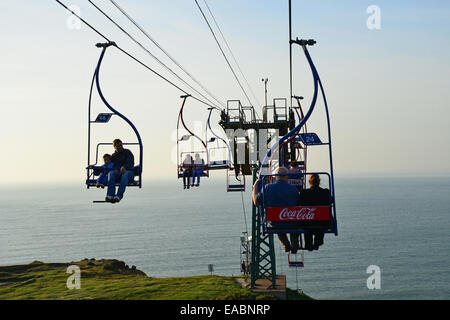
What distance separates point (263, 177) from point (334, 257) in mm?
107074

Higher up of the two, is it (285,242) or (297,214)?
(297,214)

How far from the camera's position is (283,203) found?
34.2ft

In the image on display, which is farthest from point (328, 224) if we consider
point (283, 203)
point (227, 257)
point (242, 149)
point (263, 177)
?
point (227, 257)

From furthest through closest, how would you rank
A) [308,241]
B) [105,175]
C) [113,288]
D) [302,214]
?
1. [113,288]
2. [105,175]
3. [308,241]
4. [302,214]

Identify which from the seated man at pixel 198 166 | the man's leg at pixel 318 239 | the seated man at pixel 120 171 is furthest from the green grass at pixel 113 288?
the man's leg at pixel 318 239

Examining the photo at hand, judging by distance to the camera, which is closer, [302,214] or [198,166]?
[302,214]

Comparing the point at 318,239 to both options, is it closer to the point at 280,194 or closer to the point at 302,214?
the point at 302,214

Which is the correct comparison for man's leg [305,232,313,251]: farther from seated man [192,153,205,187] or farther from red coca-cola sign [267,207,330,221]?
seated man [192,153,205,187]

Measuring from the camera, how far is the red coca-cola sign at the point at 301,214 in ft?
34.0

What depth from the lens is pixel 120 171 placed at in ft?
44.5

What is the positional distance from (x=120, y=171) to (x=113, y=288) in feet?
106

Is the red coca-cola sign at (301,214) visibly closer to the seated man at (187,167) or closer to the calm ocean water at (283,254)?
the seated man at (187,167)

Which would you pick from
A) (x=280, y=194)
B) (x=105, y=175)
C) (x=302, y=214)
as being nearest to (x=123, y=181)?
(x=105, y=175)
